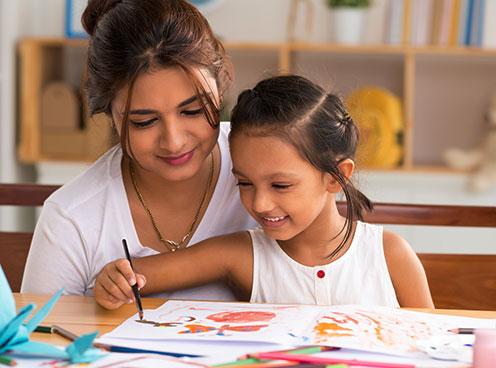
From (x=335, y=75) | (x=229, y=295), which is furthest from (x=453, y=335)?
(x=335, y=75)

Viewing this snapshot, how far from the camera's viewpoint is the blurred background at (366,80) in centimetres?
411

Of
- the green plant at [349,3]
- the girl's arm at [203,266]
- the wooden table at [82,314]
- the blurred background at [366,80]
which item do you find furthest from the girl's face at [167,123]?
the green plant at [349,3]

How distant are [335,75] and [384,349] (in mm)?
3267

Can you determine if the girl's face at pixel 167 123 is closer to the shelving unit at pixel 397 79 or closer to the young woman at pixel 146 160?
the young woman at pixel 146 160

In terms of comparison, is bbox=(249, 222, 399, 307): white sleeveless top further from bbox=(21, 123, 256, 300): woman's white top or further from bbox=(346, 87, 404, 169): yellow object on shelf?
bbox=(346, 87, 404, 169): yellow object on shelf

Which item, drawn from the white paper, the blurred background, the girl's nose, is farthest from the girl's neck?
the blurred background

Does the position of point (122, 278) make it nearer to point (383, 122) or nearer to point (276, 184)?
point (276, 184)

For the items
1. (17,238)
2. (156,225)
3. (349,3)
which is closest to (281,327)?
(156,225)

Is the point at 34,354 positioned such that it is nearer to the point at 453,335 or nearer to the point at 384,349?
the point at 384,349

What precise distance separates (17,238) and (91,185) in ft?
1.06

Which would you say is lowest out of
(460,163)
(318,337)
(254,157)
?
(460,163)

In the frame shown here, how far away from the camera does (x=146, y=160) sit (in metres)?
1.72

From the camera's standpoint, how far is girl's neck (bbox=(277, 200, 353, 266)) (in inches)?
70.0

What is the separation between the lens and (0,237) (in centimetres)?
211
